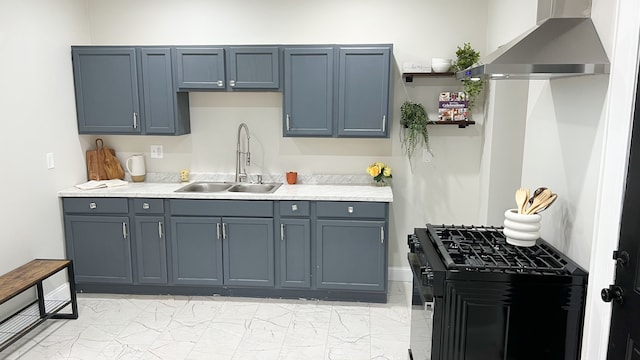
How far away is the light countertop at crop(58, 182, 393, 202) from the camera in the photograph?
3.69 meters

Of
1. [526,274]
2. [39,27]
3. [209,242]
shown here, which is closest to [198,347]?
[209,242]

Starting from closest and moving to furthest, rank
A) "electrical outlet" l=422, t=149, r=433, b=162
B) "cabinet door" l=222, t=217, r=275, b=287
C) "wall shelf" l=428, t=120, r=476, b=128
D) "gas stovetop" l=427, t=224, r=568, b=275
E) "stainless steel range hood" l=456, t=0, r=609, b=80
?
"stainless steel range hood" l=456, t=0, r=609, b=80 < "gas stovetop" l=427, t=224, r=568, b=275 < "cabinet door" l=222, t=217, r=275, b=287 < "wall shelf" l=428, t=120, r=476, b=128 < "electrical outlet" l=422, t=149, r=433, b=162

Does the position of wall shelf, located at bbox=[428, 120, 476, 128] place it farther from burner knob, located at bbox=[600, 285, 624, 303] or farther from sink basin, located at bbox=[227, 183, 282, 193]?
burner knob, located at bbox=[600, 285, 624, 303]

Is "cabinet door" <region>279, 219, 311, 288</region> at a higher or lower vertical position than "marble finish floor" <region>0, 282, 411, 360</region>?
higher

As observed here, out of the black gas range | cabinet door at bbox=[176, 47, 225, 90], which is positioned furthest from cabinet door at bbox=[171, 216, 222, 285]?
the black gas range

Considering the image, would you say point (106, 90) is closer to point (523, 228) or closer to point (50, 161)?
point (50, 161)

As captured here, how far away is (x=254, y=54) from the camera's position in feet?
12.4

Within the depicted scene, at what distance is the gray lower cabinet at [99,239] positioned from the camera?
12.6 ft

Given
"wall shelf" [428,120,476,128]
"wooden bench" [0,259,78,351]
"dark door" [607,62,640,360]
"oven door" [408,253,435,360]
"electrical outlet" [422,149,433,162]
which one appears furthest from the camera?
"electrical outlet" [422,149,433,162]

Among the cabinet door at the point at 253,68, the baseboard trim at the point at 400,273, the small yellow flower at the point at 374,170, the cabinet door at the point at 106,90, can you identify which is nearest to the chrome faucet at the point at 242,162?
the cabinet door at the point at 253,68

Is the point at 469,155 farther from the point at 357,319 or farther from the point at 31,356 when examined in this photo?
the point at 31,356

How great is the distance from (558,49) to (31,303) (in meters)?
3.77

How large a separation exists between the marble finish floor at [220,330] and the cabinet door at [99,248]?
0.20 m

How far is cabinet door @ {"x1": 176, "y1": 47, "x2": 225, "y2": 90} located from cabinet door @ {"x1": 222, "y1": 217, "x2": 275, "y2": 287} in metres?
1.12
